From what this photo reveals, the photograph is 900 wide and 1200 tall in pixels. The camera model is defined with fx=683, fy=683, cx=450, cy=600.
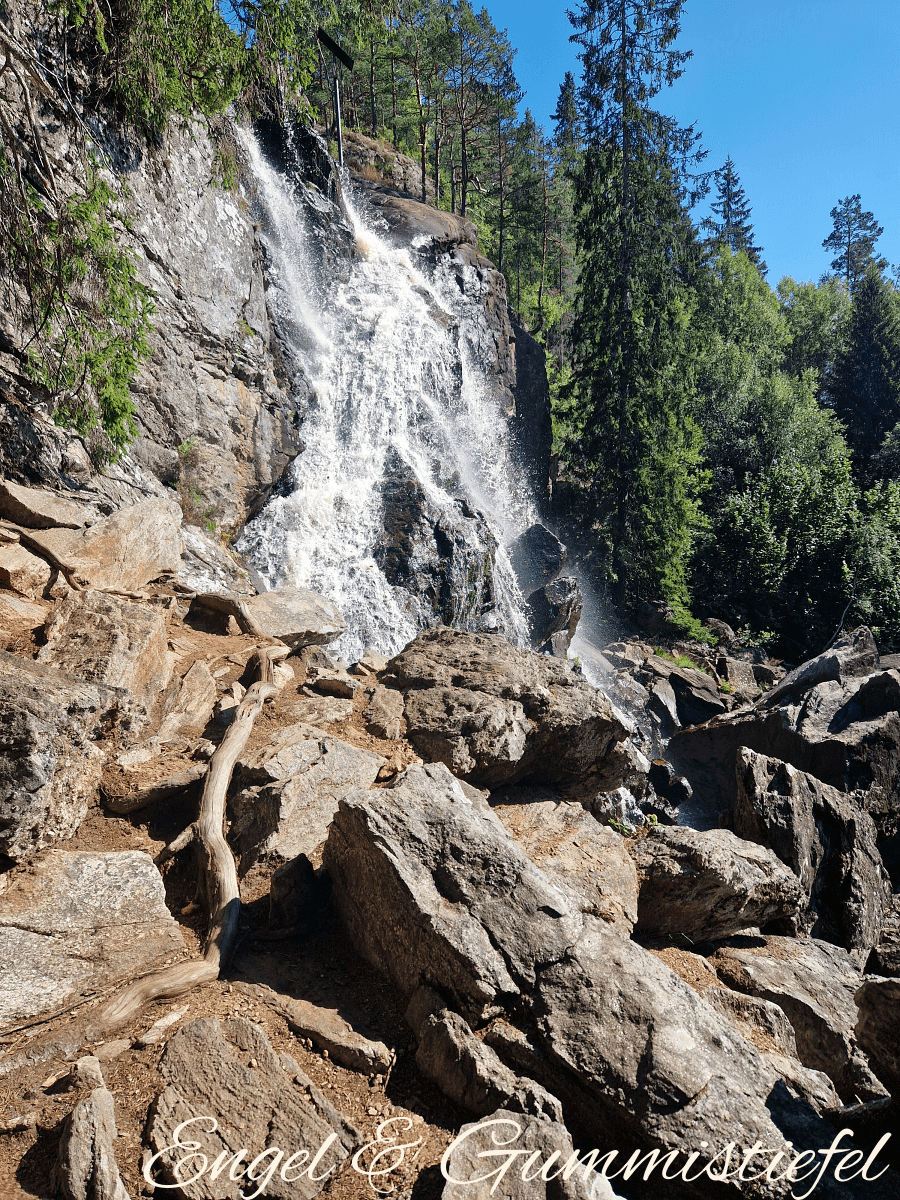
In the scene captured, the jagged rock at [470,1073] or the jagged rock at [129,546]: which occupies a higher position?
the jagged rock at [129,546]

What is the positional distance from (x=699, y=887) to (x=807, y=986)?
53.9 inches

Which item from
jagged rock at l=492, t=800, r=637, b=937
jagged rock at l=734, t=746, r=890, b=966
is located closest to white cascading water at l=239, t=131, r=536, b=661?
jagged rock at l=492, t=800, r=637, b=937

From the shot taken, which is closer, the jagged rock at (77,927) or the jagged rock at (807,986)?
the jagged rock at (77,927)

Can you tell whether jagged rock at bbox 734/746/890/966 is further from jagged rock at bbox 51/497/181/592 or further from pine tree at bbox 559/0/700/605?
pine tree at bbox 559/0/700/605

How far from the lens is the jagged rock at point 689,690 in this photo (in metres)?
19.3

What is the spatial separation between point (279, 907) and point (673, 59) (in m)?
31.6

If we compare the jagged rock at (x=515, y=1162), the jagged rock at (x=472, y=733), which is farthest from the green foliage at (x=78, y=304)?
the jagged rock at (x=515, y=1162)

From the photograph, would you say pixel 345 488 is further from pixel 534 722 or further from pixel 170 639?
pixel 534 722

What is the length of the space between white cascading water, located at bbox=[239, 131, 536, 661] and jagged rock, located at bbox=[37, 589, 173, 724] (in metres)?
8.24

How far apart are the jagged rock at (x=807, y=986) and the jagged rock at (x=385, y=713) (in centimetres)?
364

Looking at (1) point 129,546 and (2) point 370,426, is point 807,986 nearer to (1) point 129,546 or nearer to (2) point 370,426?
(1) point 129,546

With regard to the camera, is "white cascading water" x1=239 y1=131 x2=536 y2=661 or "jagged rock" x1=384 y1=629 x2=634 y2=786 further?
"white cascading water" x1=239 y1=131 x2=536 y2=661

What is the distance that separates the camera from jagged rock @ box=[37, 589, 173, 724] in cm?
610

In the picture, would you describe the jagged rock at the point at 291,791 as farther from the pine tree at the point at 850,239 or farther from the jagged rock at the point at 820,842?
the pine tree at the point at 850,239
